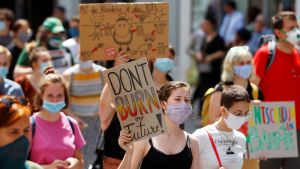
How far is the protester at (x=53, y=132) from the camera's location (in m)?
6.97

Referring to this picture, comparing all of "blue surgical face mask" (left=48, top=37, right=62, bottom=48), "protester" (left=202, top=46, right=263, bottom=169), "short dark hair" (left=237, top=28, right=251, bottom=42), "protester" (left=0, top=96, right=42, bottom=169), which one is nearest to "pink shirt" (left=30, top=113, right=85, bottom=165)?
"protester" (left=202, top=46, right=263, bottom=169)

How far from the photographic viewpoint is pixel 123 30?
7.39 metres

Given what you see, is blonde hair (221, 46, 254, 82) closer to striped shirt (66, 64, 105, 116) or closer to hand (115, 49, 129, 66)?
hand (115, 49, 129, 66)

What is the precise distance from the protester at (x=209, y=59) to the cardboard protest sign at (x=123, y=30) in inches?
269

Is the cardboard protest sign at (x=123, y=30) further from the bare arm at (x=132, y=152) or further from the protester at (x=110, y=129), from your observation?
the bare arm at (x=132, y=152)

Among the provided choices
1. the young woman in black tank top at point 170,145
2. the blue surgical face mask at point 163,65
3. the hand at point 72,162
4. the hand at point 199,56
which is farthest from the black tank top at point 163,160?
the hand at point 199,56

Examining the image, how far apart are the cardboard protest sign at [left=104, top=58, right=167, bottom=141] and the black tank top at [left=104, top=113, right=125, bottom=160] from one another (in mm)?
1253

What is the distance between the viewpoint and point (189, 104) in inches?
251

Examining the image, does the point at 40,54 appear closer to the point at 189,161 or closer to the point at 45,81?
the point at 45,81

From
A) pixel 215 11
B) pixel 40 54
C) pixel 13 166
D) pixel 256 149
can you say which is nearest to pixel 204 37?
pixel 215 11

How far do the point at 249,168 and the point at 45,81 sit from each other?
1909mm

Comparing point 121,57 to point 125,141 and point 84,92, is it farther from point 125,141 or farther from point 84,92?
point 84,92

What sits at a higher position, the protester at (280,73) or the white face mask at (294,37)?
the white face mask at (294,37)

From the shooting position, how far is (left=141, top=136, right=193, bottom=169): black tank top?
6.09 meters
